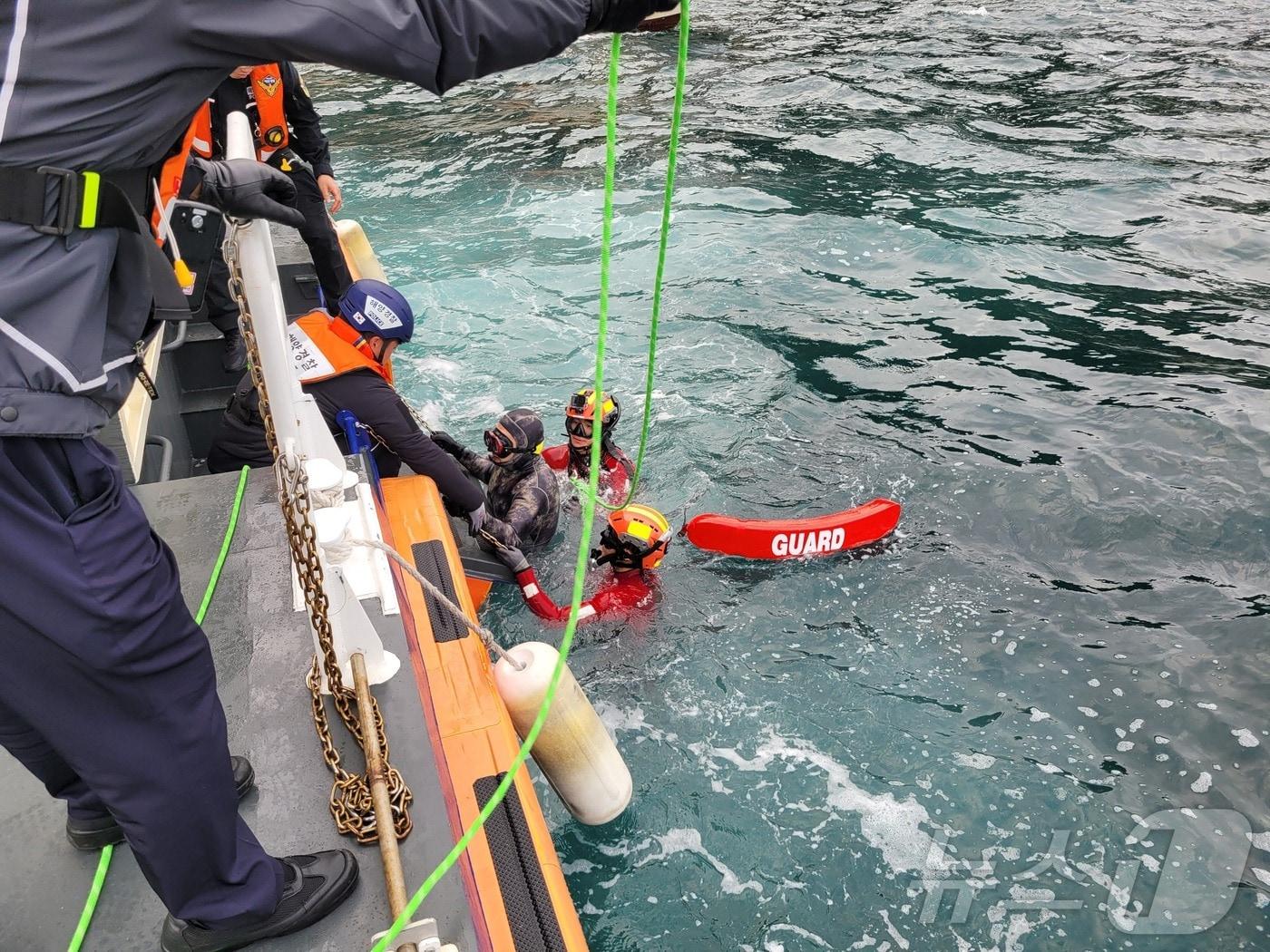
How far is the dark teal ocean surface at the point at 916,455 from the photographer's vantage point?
3783 millimetres

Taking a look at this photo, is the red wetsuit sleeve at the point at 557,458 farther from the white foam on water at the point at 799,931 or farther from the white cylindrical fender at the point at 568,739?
the white foam on water at the point at 799,931

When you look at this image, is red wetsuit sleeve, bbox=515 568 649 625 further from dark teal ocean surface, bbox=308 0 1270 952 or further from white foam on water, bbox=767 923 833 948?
white foam on water, bbox=767 923 833 948

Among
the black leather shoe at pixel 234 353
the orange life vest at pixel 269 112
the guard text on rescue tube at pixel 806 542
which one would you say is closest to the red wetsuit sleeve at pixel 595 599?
the guard text on rescue tube at pixel 806 542

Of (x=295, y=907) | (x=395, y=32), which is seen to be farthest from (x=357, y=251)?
(x=395, y=32)

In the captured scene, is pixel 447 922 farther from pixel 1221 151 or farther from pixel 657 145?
pixel 1221 151

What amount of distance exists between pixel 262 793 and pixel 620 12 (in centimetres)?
212

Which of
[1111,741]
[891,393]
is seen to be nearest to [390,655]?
[1111,741]

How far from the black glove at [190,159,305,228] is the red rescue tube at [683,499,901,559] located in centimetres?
342

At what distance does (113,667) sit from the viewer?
161cm

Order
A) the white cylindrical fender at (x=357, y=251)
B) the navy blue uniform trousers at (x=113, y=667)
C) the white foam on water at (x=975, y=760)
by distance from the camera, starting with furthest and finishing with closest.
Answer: the white cylindrical fender at (x=357, y=251), the white foam on water at (x=975, y=760), the navy blue uniform trousers at (x=113, y=667)

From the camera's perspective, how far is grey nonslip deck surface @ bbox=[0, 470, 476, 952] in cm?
220

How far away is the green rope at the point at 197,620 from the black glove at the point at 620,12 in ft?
6.48

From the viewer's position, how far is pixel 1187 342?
7.48 metres

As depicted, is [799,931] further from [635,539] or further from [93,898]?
[93,898]
